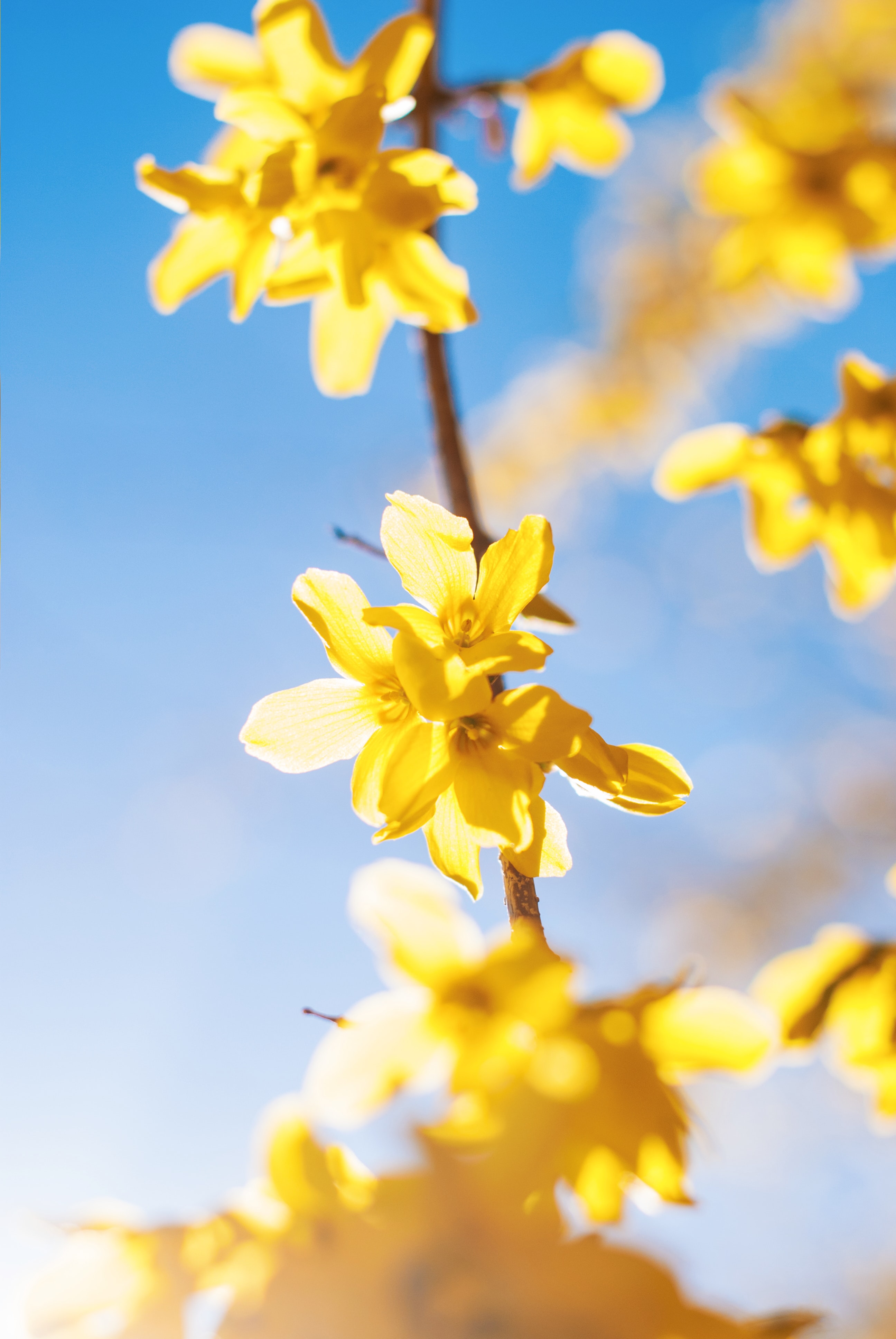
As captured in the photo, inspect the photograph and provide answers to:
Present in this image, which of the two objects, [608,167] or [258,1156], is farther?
[608,167]

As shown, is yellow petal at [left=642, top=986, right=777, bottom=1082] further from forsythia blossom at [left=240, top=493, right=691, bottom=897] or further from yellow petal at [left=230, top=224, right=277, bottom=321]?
yellow petal at [left=230, top=224, right=277, bottom=321]

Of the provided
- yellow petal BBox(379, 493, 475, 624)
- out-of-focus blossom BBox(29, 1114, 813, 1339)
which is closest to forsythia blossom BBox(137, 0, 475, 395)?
yellow petal BBox(379, 493, 475, 624)

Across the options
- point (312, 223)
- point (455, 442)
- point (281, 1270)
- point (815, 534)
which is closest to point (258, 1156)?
point (281, 1270)

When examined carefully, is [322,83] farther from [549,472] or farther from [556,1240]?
[549,472]

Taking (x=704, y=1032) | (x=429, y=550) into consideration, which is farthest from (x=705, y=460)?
(x=704, y=1032)

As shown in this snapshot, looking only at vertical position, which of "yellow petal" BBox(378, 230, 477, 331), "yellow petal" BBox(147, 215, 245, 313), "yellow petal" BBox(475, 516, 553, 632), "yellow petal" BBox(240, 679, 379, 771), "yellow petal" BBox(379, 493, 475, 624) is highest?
"yellow petal" BBox(147, 215, 245, 313)
